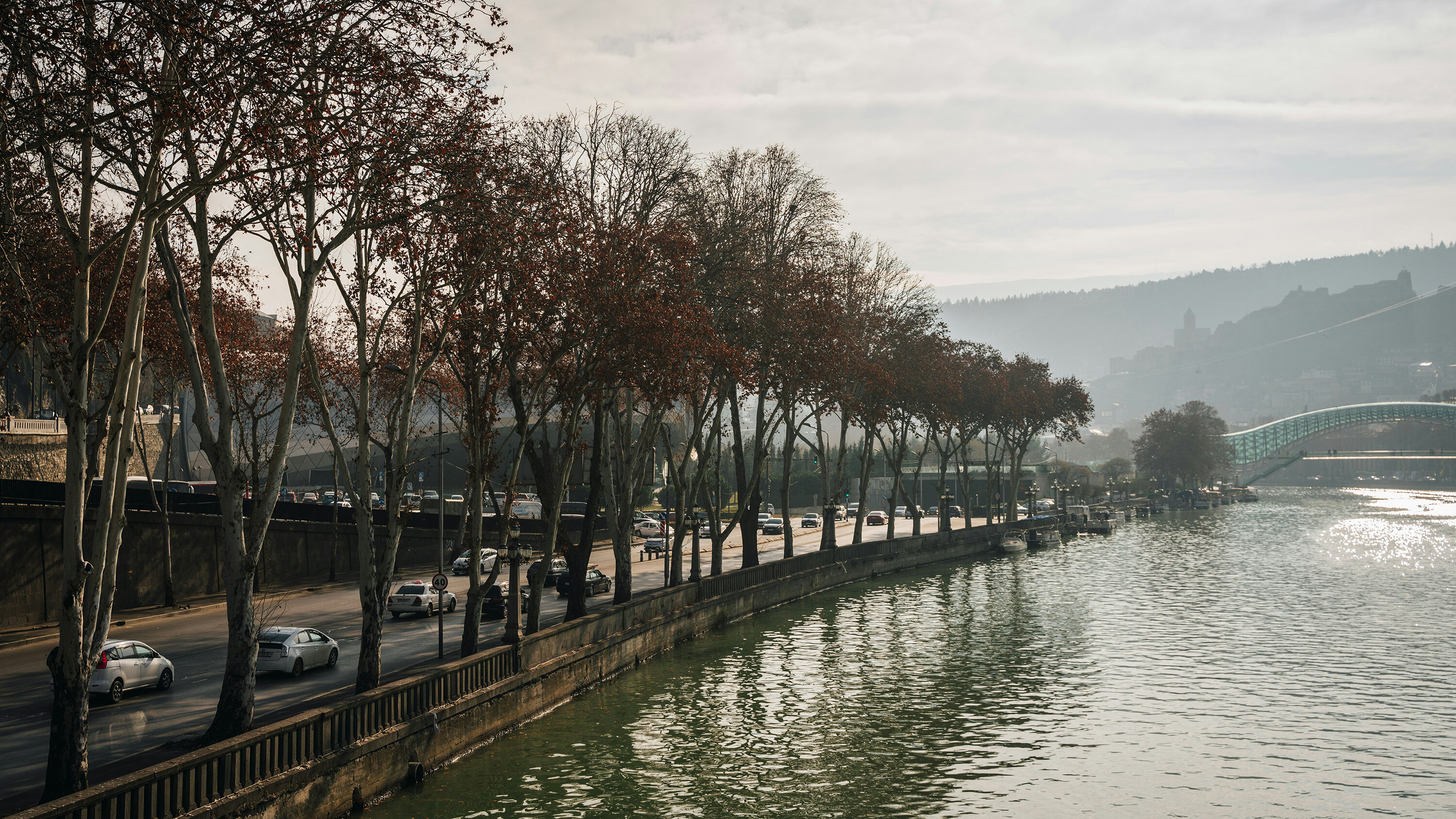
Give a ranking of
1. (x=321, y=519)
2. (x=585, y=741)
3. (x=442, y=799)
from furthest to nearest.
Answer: (x=321, y=519)
(x=585, y=741)
(x=442, y=799)

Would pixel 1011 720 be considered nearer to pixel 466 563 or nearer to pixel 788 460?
pixel 788 460

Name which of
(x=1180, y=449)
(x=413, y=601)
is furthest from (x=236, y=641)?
(x=1180, y=449)

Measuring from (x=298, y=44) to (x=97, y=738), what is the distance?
16.7 m

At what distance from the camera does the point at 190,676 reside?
106 ft

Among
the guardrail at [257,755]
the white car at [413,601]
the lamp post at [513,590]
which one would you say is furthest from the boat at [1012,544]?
the guardrail at [257,755]

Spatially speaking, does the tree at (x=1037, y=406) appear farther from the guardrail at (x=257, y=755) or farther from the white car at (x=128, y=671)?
the guardrail at (x=257, y=755)

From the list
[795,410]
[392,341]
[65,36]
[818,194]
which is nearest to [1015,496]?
[795,410]

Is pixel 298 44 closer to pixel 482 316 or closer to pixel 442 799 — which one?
pixel 482 316

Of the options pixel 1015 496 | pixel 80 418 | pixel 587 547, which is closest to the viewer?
pixel 80 418

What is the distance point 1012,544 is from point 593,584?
5647 cm

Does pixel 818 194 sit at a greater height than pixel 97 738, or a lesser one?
greater

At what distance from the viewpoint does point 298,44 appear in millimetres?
15414

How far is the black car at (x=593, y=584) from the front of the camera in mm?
51656

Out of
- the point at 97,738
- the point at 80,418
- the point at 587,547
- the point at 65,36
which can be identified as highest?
the point at 65,36
